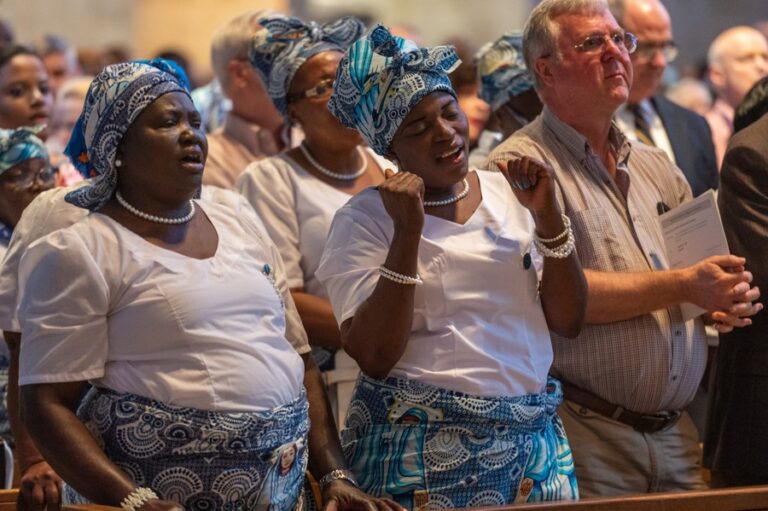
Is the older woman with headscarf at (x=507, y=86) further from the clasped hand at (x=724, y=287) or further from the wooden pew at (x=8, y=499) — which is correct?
the wooden pew at (x=8, y=499)

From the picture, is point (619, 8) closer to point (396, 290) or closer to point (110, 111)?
point (396, 290)

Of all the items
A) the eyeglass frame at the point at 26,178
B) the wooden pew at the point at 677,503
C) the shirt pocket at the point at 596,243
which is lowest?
the eyeglass frame at the point at 26,178

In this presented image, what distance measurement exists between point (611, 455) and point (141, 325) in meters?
1.54

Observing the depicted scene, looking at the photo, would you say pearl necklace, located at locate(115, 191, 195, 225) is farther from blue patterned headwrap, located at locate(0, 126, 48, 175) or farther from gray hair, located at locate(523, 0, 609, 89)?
gray hair, located at locate(523, 0, 609, 89)

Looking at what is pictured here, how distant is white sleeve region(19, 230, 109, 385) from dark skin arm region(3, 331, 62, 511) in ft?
1.34

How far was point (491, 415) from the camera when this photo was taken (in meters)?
3.55

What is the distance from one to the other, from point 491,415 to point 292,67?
166 centimetres

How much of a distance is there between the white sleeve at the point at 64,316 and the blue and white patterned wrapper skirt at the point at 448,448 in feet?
2.50

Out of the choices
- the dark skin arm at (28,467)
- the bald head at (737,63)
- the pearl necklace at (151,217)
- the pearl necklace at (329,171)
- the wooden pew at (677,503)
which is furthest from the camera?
the bald head at (737,63)

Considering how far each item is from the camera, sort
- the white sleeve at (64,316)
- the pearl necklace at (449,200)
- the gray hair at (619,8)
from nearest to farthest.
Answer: the white sleeve at (64,316)
the pearl necklace at (449,200)
the gray hair at (619,8)

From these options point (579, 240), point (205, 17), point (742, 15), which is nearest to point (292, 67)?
point (579, 240)

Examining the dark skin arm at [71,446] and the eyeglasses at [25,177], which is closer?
the dark skin arm at [71,446]

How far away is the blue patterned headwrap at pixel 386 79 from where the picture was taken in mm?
3676

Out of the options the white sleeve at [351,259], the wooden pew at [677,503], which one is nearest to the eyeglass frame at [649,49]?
the white sleeve at [351,259]
